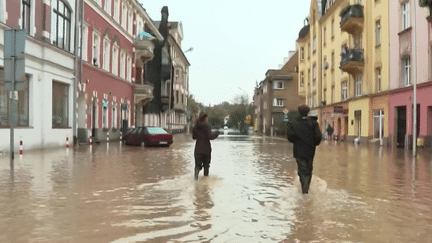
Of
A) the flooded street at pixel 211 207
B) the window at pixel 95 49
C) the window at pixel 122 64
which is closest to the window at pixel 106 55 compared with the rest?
the window at pixel 95 49

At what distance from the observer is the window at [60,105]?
25.4m

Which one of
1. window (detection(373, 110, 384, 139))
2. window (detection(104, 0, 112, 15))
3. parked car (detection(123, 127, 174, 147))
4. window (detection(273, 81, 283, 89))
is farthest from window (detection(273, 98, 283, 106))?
parked car (detection(123, 127, 174, 147))

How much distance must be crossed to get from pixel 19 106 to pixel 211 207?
1645cm

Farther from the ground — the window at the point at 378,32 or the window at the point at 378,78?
the window at the point at 378,32

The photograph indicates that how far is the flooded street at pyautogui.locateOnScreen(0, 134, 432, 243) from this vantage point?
18.3ft

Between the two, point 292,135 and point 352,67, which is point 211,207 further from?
point 352,67

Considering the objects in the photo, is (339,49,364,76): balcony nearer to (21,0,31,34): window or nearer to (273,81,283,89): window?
(21,0,31,34): window

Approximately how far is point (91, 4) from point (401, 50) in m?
19.3

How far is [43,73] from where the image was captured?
23.7 m

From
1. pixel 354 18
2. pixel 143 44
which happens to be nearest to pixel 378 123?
pixel 354 18

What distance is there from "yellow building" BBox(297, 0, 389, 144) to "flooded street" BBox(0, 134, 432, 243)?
21.4 m

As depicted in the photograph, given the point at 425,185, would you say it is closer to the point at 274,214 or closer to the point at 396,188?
the point at 396,188

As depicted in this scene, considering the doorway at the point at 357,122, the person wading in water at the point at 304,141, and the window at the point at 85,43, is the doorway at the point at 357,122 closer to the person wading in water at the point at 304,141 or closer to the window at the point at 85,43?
the window at the point at 85,43

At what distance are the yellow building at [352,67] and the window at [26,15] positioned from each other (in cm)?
2138
